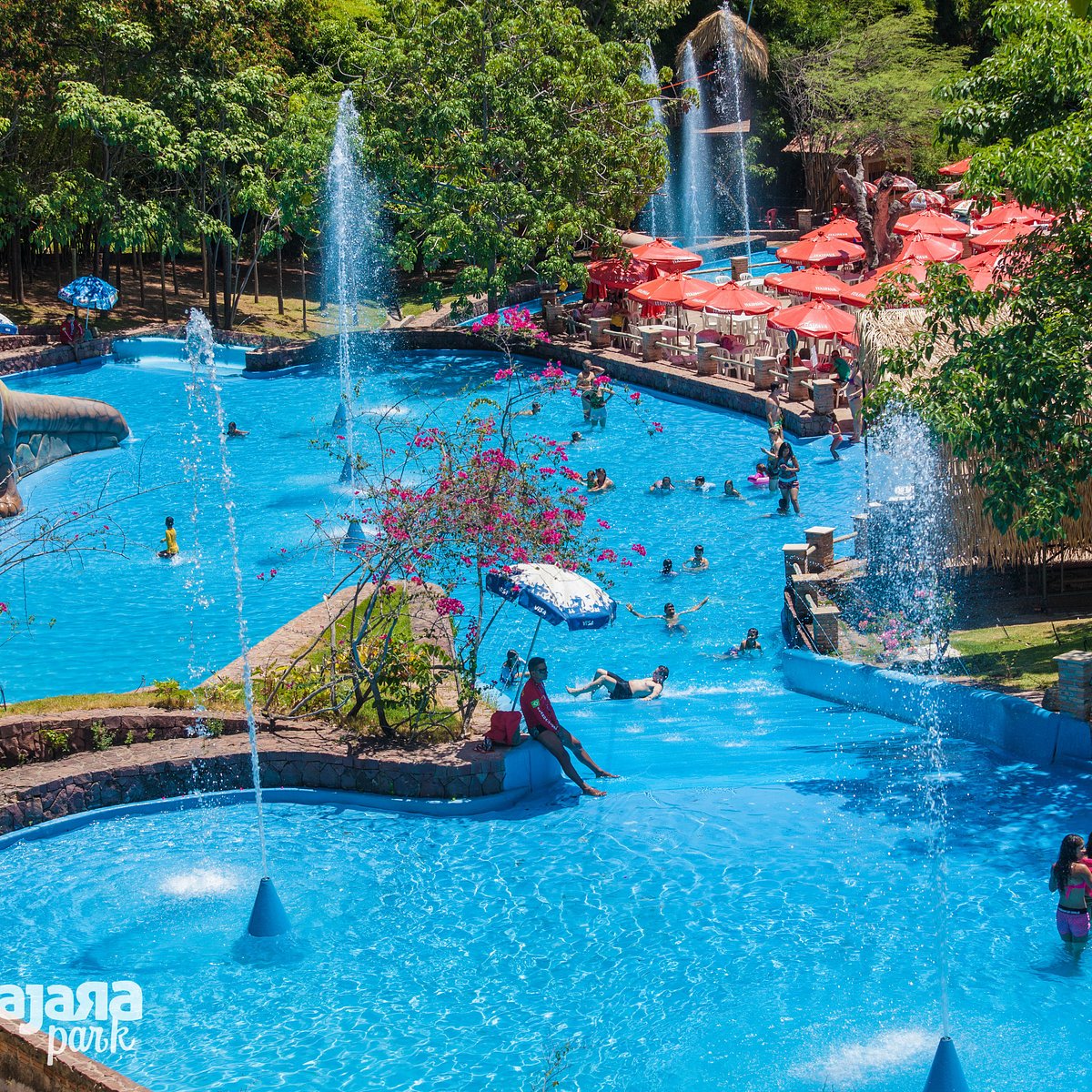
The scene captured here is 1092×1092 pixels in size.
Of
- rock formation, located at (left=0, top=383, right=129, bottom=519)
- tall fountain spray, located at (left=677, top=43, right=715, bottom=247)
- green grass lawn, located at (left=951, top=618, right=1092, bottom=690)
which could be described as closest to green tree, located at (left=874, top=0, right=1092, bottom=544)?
green grass lawn, located at (left=951, top=618, right=1092, bottom=690)

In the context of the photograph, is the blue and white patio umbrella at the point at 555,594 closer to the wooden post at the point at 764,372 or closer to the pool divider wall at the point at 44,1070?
the pool divider wall at the point at 44,1070

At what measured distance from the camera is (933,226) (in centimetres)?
4000

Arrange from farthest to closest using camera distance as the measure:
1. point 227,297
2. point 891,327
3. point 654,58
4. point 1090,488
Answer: point 654,58, point 227,297, point 891,327, point 1090,488

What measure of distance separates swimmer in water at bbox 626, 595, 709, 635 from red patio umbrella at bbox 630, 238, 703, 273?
59.2ft

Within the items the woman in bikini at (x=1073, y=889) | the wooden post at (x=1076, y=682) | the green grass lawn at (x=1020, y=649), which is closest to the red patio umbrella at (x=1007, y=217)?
the green grass lawn at (x=1020, y=649)

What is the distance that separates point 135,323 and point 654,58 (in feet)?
84.4

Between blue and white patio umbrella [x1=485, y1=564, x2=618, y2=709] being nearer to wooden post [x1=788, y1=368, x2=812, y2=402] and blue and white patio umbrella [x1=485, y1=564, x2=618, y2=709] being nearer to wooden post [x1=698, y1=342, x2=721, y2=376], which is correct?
wooden post [x1=788, y1=368, x2=812, y2=402]

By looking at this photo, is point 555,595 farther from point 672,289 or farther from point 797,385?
point 672,289

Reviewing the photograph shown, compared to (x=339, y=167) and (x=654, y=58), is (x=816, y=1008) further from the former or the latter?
(x=654, y=58)

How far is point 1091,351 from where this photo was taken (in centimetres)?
1493

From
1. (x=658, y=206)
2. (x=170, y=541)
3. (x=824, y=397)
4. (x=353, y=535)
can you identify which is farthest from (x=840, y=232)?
(x=170, y=541)

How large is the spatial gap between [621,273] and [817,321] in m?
7.82

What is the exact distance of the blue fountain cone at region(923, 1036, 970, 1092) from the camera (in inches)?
371

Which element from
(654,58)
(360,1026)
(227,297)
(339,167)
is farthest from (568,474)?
(654,58)
